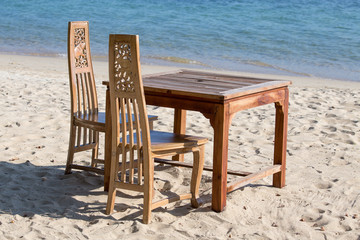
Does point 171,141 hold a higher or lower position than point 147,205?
higher

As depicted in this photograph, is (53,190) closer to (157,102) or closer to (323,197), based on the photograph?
(157,102)

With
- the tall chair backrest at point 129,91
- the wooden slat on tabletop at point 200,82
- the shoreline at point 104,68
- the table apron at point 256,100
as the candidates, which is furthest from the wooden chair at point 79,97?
the shoreline at point 104,68

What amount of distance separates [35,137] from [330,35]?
1344 cm

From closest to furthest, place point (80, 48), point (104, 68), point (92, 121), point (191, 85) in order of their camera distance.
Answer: point (191, 85), point (92, 121), point (80, 48), point (104, 68)

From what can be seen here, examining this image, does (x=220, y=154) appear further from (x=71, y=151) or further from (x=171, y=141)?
(x=71, y=151)

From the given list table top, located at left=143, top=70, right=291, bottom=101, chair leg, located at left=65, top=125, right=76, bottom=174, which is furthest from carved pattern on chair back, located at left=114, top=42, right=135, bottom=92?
chair leg, located at left=65, top=125, right=76, bottom=174

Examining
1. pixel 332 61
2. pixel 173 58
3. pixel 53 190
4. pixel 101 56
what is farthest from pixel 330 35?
pixel 53 190

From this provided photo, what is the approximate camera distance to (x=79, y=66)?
14.7 feet

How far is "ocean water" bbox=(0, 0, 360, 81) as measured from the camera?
1340 centimetres

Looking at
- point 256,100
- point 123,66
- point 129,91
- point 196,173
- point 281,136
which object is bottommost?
point 196,173

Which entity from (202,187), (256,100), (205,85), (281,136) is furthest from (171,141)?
(281,136)

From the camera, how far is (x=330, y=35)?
56.2 feet

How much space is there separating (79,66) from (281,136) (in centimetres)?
167

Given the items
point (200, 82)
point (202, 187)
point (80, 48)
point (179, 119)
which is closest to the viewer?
point (200, 82)
